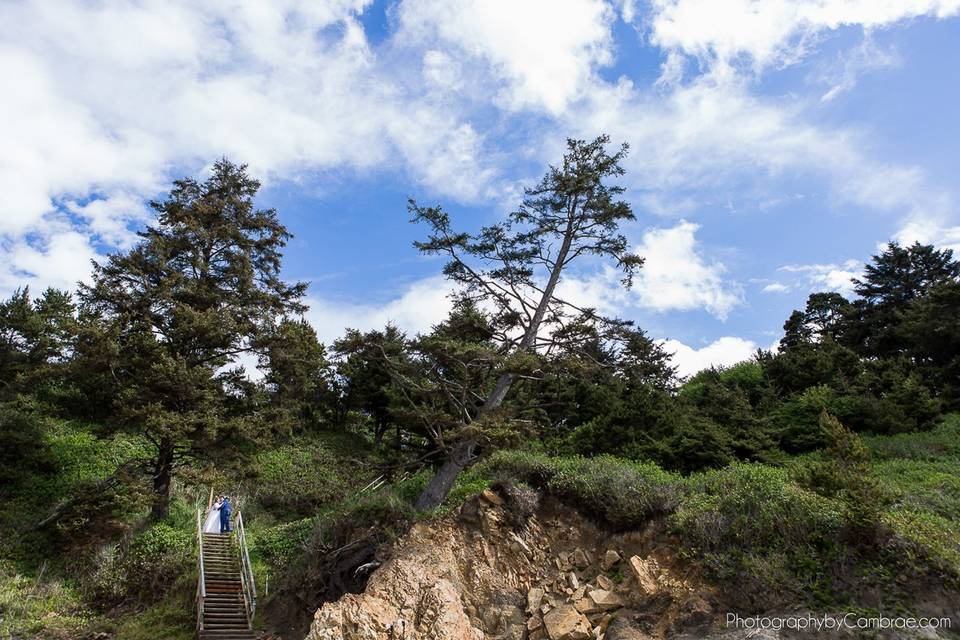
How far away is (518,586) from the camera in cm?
1144

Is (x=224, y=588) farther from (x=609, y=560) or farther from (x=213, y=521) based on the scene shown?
(x=609, y=560)

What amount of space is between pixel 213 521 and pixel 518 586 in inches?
484

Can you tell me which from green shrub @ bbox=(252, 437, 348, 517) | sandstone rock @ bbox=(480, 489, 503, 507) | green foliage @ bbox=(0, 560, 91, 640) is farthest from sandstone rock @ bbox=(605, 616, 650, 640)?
green foliage @ bbox=(0, 560, 91, 640)

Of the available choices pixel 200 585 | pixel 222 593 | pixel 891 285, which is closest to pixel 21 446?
pixel 200 585

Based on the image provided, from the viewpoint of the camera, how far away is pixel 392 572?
11617 millimetres

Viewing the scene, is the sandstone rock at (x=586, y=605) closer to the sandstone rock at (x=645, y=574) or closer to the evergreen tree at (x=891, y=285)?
the sandstone rock at (x=645, y=574)

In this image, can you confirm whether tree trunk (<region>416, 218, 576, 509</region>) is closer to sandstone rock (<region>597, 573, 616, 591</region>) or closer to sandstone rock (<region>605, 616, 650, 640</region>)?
sandstone rock (<region>597, 573, 616, 591</region>)

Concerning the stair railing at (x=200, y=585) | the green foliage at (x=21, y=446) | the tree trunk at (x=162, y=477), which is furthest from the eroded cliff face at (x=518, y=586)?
the green foliage at (x=21, y=446)

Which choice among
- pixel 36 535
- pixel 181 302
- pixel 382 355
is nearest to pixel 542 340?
pixel 382 355

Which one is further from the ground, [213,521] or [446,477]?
[213,521]

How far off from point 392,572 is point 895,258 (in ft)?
126

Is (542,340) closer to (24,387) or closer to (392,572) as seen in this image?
(392,572)

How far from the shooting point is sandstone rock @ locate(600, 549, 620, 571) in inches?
426

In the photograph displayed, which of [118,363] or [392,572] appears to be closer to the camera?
[392,572]
